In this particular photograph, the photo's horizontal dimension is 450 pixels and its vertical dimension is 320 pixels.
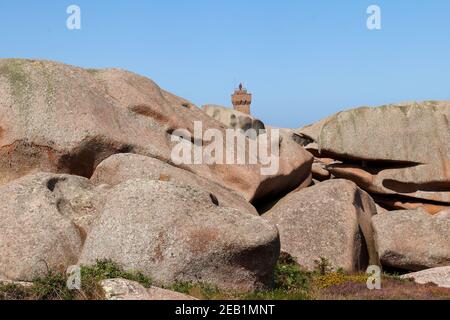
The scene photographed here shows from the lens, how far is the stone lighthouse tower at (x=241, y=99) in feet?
285

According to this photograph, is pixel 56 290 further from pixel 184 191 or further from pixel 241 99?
pixel 241 99

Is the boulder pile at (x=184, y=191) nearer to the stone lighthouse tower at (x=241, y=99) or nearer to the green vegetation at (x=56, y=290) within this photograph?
the green vegetation at (x=56, y=290)

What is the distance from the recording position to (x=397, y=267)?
28.2 meters

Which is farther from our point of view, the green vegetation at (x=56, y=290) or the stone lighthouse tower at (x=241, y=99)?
the stone lighthouse tower at (x=241, y=99)

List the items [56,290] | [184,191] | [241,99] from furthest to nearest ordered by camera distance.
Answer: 1. [241,99]
2. [184,191]
3. [56,290]

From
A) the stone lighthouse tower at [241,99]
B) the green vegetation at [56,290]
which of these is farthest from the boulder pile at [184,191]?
the stone lighthouse tower at [241,99]

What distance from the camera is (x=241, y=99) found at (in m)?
87.1

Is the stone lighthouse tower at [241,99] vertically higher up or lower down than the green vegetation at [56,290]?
higher up

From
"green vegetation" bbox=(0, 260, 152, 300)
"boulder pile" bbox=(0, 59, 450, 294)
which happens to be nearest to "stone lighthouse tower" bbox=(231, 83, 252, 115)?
"boulder pile" bbox=(0, 59, 450, 294)

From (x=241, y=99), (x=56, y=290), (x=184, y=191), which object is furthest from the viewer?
(x=241, y=99)

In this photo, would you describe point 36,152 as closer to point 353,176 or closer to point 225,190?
point 225,190

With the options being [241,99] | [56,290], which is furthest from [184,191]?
[241,99]
